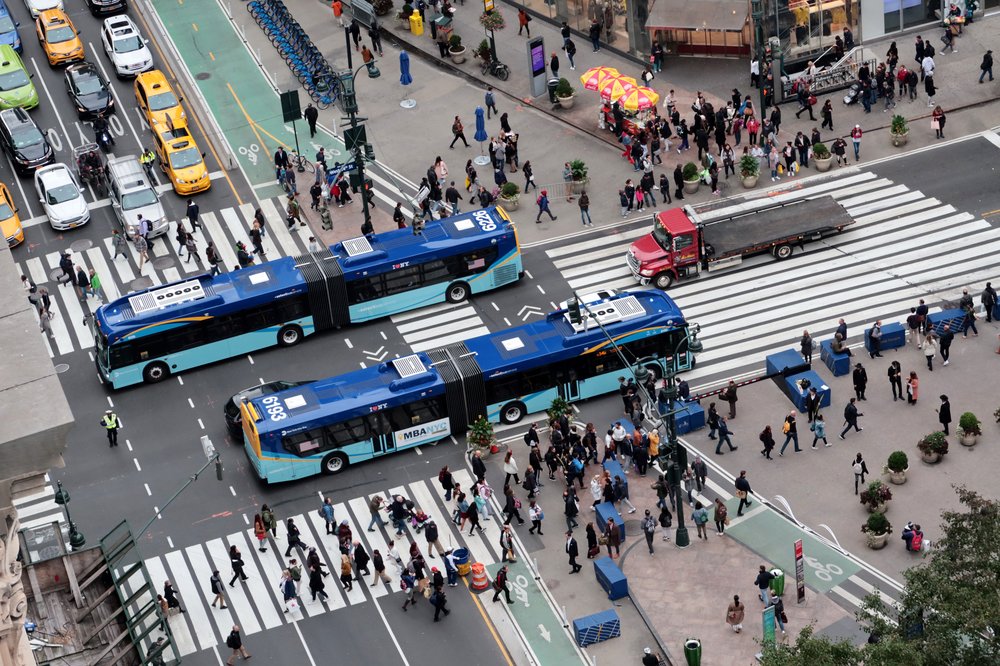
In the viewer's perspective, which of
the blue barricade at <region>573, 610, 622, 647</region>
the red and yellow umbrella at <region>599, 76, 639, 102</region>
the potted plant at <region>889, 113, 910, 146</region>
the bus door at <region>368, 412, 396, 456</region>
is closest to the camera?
the blue barricade at <region>573, 610, 622, 647</region>

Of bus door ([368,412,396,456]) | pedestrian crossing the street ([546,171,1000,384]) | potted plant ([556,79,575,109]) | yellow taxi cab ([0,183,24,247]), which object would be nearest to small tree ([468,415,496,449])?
bus door ([368,412,396,456])

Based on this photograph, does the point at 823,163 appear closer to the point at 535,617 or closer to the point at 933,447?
the point at 933,447

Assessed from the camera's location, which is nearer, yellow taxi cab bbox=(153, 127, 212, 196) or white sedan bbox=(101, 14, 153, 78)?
yellow taxi cab bbox=(153, 127, 212, 196)

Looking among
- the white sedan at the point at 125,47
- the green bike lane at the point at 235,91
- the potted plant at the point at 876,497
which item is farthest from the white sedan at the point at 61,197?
the potted plant at the point at 876,497

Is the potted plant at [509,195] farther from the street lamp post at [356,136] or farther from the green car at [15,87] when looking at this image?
the green car at [15,87]

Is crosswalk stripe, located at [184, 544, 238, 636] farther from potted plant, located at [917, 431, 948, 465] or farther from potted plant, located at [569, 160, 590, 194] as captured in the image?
potted plant, located at [569, 160, 590, 194]

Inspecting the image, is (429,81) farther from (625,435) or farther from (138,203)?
(625,435)

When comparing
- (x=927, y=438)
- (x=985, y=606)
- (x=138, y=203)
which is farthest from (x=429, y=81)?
(x=985, y=606)
